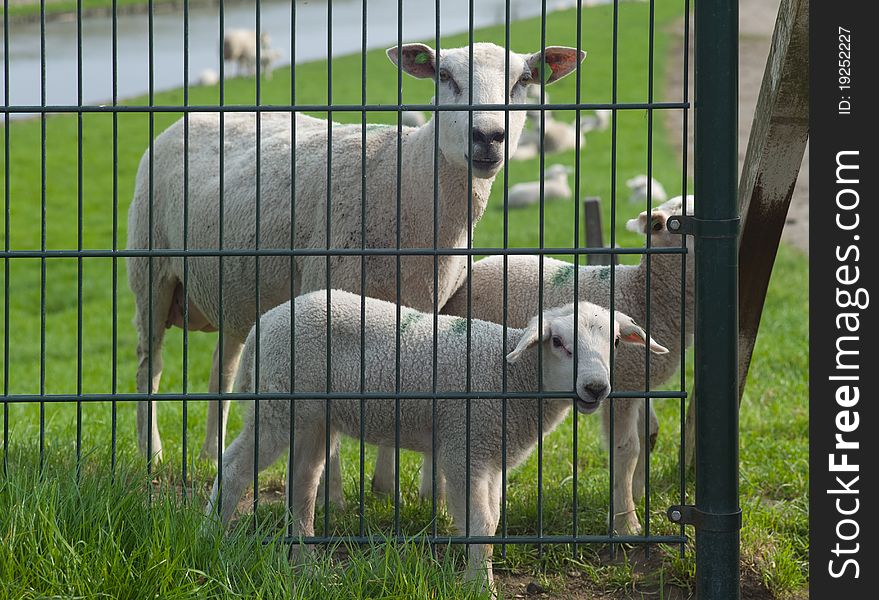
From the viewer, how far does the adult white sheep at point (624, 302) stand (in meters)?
5.02

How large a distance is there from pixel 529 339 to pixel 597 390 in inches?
12.2

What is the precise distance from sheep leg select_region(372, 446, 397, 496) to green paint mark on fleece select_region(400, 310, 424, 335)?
1.12 m

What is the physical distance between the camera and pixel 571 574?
4395 mm

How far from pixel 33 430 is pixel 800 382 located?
5.07 m

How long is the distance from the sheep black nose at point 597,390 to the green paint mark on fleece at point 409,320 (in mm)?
780

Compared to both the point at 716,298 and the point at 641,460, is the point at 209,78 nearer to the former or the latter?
the point at 641,460

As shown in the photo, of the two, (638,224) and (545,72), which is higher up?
(545,72)

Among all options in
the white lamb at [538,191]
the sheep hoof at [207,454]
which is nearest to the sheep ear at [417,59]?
the sheep hoof at [207,454]

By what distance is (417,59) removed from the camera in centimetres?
480

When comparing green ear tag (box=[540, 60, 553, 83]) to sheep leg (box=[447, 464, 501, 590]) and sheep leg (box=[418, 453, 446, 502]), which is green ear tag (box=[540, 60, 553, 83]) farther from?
sheep leg (box=[418, 453, 446, 502])

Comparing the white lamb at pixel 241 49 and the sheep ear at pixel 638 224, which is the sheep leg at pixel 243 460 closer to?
the sheep ear at pixel 638 224

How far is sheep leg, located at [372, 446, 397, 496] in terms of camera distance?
5.35 metres

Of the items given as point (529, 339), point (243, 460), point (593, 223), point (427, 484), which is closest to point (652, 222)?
point (529, 339)

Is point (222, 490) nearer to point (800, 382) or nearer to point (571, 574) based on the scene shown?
point (571, 574)
